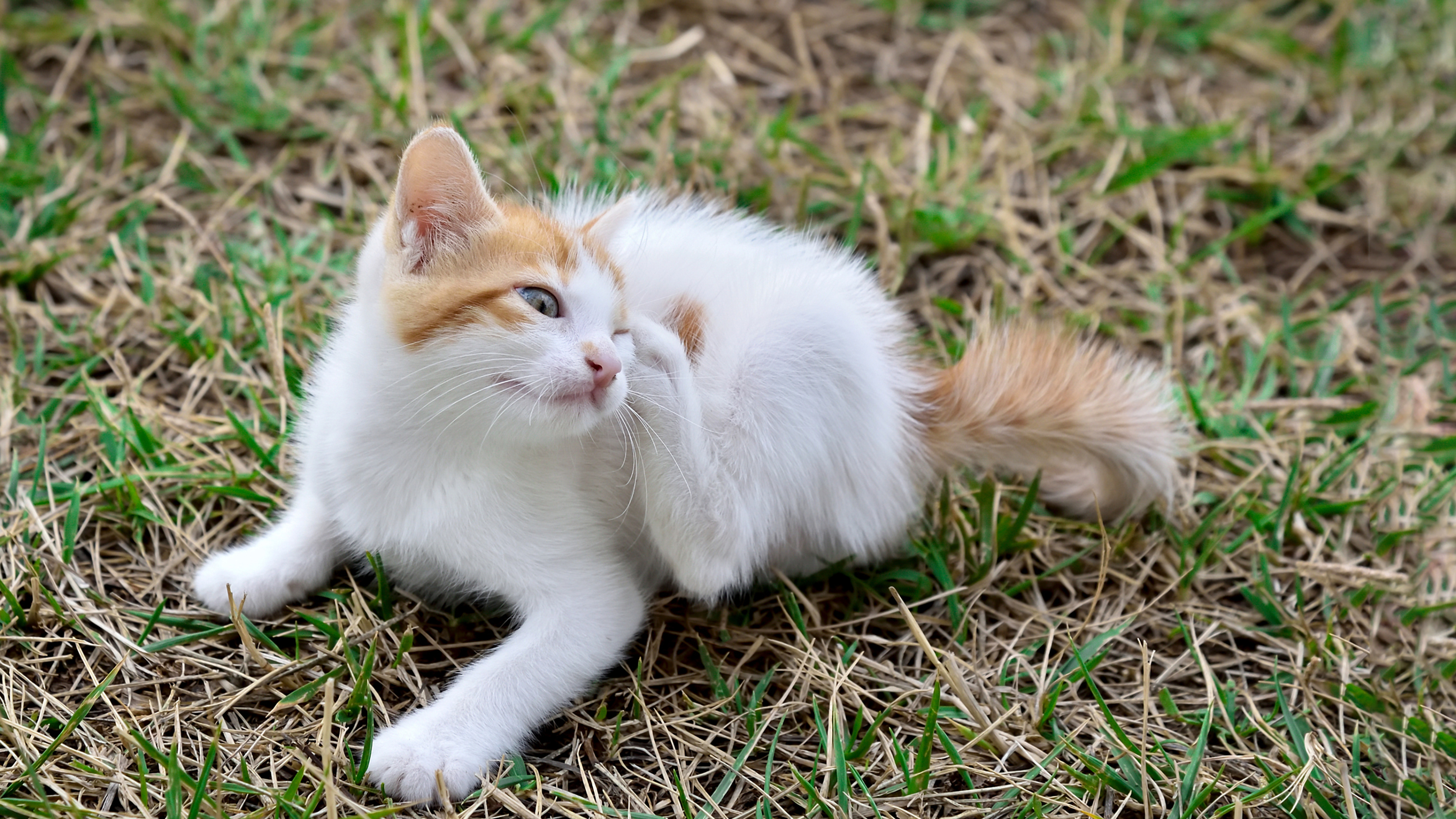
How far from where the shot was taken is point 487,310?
5.80 feet

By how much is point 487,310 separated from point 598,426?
369mm

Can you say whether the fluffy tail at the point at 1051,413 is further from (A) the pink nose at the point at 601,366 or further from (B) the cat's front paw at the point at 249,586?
(B) the cat's front paw at the point at 249,586

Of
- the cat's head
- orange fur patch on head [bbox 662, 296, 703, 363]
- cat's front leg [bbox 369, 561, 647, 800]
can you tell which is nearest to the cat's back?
orange fur patch on head [bbox 662, 296, 703, 363]

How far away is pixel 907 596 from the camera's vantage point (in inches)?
93.7

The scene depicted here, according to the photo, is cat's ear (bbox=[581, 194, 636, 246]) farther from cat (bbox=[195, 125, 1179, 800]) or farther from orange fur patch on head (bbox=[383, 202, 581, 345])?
orange fur patch on head (bbox=[383, 202, 581, 345])

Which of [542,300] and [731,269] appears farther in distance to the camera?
[731,269]

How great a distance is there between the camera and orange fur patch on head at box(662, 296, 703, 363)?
2150mm

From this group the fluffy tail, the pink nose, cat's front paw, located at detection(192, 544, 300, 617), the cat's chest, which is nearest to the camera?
the pink nose

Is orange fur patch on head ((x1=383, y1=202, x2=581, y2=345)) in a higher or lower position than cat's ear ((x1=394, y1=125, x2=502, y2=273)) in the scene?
lower

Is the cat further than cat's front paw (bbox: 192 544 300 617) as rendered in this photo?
No

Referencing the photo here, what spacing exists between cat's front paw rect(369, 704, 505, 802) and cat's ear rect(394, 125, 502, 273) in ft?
2.55

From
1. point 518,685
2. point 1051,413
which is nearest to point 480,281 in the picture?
point 518,685

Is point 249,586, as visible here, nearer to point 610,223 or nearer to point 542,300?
point 542,300

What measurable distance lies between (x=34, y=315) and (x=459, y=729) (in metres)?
1.71
